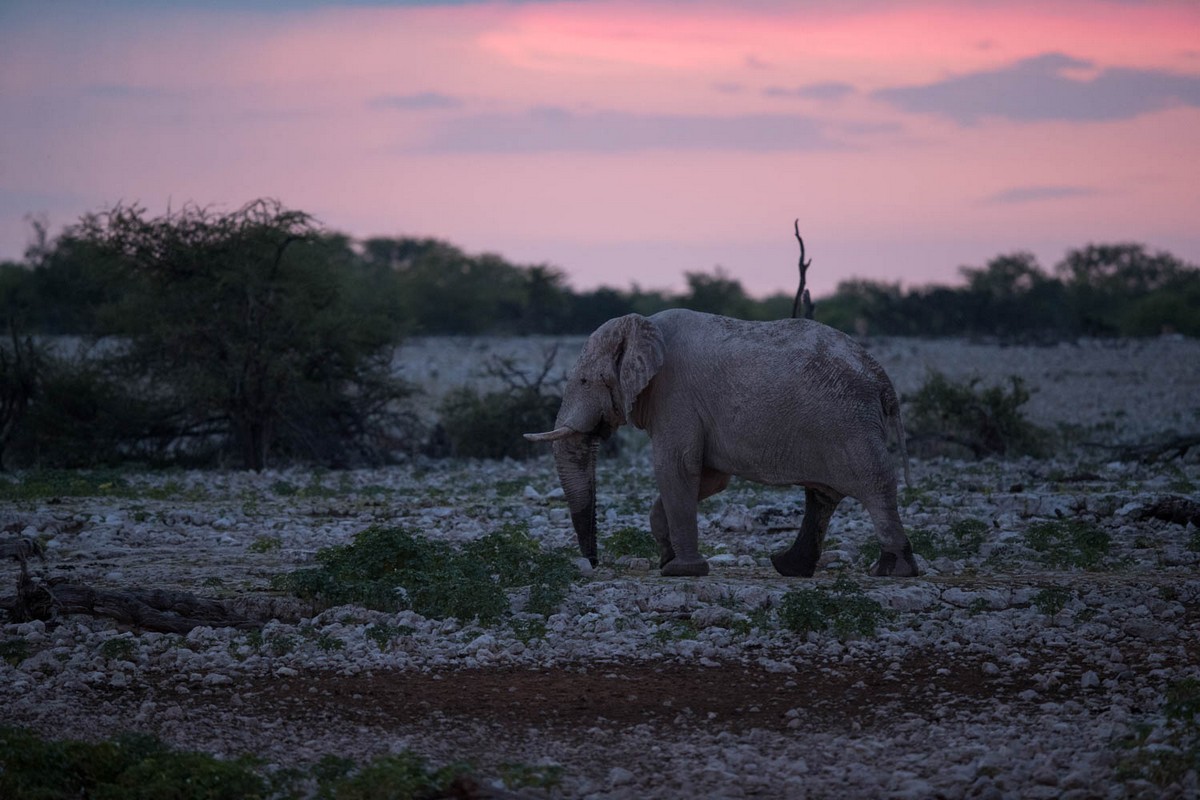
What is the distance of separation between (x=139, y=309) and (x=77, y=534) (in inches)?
333

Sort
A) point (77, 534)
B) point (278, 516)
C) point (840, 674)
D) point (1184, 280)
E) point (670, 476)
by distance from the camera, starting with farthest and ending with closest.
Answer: point (1184, 280), point (278, 516), point (77, 534), point (670, 476), point (840, 674)

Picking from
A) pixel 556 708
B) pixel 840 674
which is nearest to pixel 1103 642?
pixel 840 674

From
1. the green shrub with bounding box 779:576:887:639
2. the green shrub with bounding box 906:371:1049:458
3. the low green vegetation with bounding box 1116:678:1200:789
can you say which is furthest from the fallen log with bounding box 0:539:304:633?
the green shrub with bounding box 906:371:1049:458

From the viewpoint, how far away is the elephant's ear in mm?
9367

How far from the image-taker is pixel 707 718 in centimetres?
654

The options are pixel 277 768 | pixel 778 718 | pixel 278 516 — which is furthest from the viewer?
pixel 278 516

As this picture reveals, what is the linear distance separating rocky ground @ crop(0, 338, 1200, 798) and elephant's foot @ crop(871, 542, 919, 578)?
123 millimetres

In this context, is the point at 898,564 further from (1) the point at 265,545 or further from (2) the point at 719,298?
(2) the point at 719,298

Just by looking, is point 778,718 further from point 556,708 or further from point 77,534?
point 77,534

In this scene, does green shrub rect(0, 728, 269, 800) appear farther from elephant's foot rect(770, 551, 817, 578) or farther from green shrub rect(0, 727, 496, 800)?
elephant's foot rect(770, 551, 817, 578)

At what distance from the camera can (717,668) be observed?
288 inches

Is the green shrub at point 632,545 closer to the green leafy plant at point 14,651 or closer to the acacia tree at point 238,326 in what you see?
the green leafy plant at point 14,651

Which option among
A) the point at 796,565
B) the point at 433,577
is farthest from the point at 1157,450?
the point at 433,577

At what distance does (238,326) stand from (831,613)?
1290 cm
